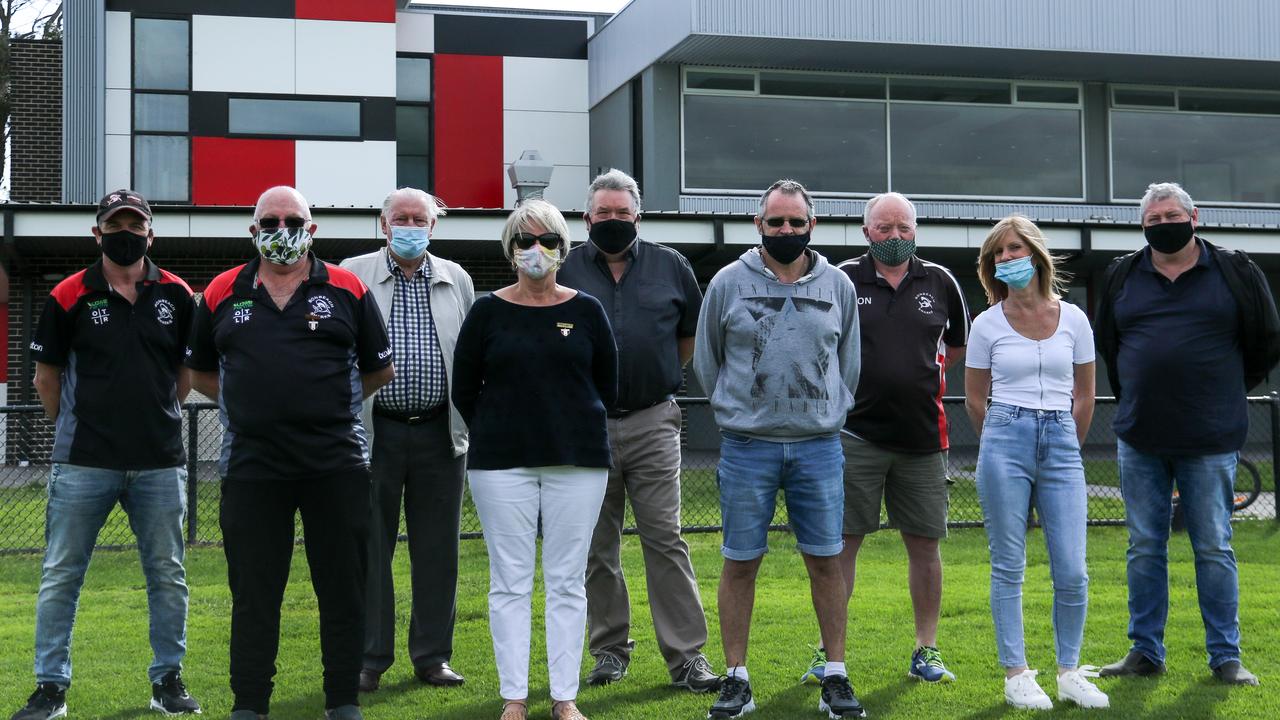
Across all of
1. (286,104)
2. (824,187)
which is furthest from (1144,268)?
(286,104)

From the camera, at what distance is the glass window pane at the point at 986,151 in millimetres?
20531

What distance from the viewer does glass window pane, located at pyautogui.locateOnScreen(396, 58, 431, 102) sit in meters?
21.3

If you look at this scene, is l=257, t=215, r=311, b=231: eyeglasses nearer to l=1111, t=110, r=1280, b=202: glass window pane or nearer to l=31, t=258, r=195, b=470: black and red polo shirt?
l=31, t=258, r=195, b=470: black and red polo shirt

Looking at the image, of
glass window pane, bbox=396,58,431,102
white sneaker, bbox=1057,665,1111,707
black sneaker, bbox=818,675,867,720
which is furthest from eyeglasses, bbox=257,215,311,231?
glass window pane, bbox=396,58,431,102

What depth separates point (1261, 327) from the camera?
5.48 metres

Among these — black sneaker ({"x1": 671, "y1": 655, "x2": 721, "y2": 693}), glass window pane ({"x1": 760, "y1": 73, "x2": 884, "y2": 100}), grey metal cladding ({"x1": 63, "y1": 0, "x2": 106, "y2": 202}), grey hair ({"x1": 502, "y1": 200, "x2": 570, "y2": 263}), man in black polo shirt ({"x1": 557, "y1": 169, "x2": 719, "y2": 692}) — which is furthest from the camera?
glass window pane ({"x1": 760, "y1": 73, "x2": 884, "y2": 100})

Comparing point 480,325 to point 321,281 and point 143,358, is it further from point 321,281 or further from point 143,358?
point 143,358

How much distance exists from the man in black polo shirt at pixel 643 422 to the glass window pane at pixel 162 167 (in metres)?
15.3

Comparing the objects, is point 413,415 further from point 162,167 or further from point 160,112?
point 160,112

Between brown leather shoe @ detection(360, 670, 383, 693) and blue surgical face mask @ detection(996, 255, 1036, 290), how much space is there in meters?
3.16

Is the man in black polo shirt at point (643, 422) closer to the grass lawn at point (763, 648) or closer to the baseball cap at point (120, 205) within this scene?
the grass lawn at point (763, 648)

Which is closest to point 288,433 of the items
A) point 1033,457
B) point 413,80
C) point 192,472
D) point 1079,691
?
point 1033,457

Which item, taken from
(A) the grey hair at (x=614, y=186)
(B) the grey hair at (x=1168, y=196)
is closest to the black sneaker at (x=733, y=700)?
(A) the grey hair at (x=614, y=186)

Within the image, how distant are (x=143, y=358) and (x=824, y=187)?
1622 cm
